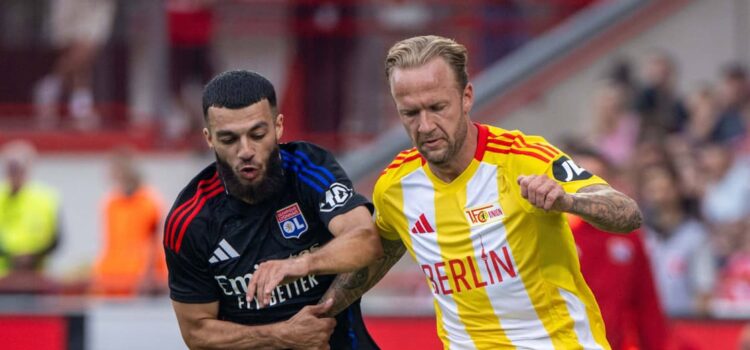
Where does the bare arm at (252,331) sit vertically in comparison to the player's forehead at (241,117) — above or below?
below

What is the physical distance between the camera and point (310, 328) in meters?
6.03

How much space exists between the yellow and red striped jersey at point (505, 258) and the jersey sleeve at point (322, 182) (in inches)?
12.8

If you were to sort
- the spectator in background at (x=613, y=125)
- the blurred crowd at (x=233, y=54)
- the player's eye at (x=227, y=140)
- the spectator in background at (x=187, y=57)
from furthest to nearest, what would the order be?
the blurred crowd at (x=233, y=54)
the spectator in background at (x=187, y=57)
the spectator in background at (x=613, y=125)
the player's eye at (x=227, y=140)

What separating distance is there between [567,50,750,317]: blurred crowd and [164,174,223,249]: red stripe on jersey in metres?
2.44

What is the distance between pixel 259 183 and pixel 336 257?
0.44 meters

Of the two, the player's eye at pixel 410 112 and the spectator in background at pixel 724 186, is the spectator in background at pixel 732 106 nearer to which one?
the spectator in background at pixel 724 186

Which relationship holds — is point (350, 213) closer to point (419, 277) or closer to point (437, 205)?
point (437, 205)

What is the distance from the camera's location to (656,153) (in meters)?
11.4

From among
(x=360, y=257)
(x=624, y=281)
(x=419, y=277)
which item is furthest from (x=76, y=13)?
(x=360, y=257)

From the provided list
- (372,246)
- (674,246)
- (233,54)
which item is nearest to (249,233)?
(372,246)

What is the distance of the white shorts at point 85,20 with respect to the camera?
17203 mm

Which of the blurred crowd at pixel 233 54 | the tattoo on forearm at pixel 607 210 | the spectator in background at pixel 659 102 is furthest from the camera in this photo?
the blurred crowd at pixel 233 54

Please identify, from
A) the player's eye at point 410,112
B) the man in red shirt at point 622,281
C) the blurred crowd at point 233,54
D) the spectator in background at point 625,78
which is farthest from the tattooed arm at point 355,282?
the blurred crowd at point 233,54

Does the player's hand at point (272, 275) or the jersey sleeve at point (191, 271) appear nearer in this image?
the player's hand at point (272, 275)
